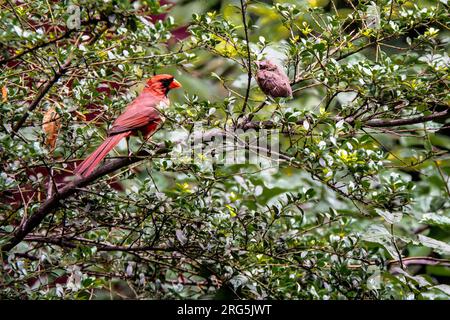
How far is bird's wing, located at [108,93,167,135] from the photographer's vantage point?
2.35 meters

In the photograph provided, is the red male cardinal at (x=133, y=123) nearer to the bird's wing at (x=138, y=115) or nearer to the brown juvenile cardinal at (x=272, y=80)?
the bird's wing at (x=138, y=115)

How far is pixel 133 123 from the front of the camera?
94.6 inches

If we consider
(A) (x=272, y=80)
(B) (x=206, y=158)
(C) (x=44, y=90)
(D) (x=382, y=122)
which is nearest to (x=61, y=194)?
(C) (x=44, y=90)

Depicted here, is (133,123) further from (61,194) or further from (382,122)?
(382,122)

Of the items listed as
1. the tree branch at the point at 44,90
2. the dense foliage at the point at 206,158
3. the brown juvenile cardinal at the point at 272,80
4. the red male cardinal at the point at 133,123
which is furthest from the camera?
the brown juvenile cardinal at the point at 272,80

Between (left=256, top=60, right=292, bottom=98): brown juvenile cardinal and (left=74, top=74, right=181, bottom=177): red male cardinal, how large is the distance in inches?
14.5

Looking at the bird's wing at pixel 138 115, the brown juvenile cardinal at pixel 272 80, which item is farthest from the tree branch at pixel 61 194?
the brown juvenile cardinal at pixel 272 80

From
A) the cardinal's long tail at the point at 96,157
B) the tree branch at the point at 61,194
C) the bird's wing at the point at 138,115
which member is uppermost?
the bird's wing at the point at 138,115

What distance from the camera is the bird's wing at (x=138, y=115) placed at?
2.35 m

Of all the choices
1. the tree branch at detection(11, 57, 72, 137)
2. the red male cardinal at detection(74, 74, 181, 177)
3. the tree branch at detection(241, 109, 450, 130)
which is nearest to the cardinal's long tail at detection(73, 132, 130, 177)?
the red male cardinal at detection(74, 74, 181, 177)

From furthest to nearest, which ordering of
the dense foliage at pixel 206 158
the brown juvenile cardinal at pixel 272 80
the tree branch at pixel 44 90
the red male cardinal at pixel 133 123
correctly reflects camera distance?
1. the brown juvenile cardinal at pixel 272 80
2. the red male cardinal at pixel 133 123
3. the dense foliage at pixel 206 158
4. the tree branch at pixel 44 90

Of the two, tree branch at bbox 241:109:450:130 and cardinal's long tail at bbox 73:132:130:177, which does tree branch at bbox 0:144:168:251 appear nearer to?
cardinal's long tail at bbox 73:132:130:177
